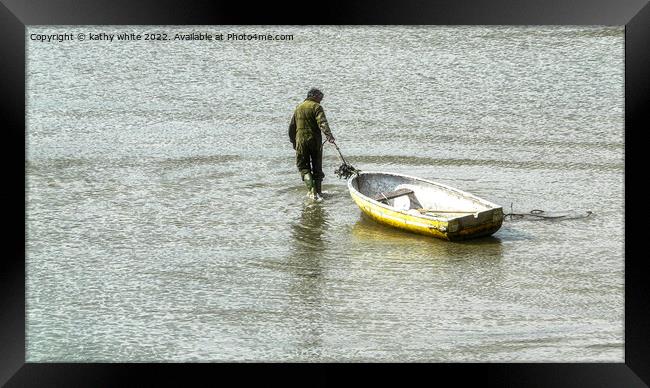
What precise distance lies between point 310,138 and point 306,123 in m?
0.18

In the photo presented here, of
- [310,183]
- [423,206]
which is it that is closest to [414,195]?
[423,206]

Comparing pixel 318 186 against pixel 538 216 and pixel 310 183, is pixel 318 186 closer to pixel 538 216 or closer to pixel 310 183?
pixel 310 183

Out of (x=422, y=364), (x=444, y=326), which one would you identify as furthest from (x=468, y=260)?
(x=422, y=364)

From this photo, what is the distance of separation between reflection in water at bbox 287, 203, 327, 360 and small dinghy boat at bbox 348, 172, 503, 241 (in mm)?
516

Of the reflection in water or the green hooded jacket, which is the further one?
the green hooded jacket

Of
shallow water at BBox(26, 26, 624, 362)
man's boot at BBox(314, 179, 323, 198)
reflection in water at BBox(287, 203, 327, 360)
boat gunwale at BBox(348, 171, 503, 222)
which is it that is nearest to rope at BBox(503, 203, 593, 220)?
shallow water at BBox(26, 26, 624, 362)

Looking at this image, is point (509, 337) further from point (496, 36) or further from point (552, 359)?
point (496, 36)

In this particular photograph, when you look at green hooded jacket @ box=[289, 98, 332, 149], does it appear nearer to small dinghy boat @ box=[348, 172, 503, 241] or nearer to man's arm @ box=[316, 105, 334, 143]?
man's arm @ box=[316, 105, 334, 143]

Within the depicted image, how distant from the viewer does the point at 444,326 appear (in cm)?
1013

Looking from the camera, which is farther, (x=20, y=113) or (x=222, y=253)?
(x=222, y=253)

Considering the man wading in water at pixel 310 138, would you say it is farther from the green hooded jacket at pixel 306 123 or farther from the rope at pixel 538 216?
the rope at pixel 538 216

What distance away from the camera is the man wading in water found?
40.6ft

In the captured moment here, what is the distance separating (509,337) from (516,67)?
11.3 ft

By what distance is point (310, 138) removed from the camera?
12742 millimetres
